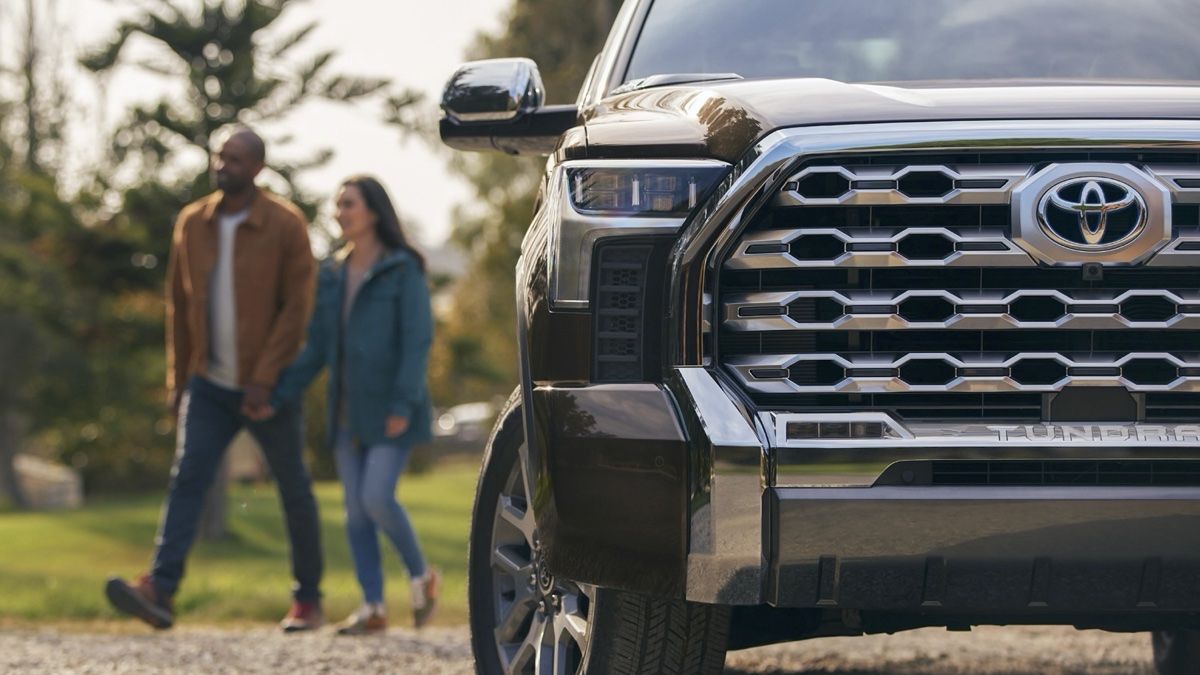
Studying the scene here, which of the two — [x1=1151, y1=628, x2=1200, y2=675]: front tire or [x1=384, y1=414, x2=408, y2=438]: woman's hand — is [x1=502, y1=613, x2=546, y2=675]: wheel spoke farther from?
[x1=384, y1=414, x2=408, y2=438]: woman's hand

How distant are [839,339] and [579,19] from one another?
30045 millimetres

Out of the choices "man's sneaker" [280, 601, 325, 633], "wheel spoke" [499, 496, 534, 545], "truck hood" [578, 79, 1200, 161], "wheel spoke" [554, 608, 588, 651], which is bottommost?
"man's sneaker" [280, 601, 325, 633]

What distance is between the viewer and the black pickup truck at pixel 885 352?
3.24m

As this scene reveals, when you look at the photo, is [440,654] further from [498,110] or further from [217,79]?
[217,79]

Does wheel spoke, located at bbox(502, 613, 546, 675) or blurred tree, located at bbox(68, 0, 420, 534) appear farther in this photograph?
blurred tree, located at bbox(68, 0, 420, 534)

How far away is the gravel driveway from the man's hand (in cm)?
92

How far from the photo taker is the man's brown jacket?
7.64 m

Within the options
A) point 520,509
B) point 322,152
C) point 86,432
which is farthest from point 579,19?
point 520,509

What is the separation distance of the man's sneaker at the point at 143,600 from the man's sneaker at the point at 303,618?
520mm

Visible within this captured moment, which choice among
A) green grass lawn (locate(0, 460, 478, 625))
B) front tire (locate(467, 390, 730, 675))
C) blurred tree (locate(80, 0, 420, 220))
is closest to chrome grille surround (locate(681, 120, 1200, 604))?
front tire (locate(467, 390, 730, 675))

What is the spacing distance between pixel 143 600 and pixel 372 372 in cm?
130

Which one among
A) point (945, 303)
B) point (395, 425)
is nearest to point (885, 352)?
point (945, 303)

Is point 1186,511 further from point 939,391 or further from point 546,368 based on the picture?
point 546,368

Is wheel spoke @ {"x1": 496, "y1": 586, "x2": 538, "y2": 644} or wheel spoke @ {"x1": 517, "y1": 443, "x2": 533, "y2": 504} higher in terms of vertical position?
wheel spoke @ {"x1": 517, "y1": 443, "x2": 533, "y2": 504}
